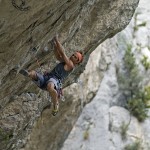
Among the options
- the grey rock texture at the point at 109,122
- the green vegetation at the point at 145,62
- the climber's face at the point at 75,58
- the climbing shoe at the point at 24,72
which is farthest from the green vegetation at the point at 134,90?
the climbing shoe at the point at 24,72

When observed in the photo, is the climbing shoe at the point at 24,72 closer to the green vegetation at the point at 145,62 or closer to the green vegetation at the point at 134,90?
the green vegetation at the point at 134,90

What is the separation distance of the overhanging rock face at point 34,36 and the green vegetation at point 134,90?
18.0 feet

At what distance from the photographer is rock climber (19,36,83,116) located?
7.94 m

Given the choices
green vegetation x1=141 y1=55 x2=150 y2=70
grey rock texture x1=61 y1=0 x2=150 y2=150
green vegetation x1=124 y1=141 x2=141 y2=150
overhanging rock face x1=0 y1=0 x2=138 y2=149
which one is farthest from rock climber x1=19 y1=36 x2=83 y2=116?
green vegetation x1=141 y1=55 x2=150 y2=70

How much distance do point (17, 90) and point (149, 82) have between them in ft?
40.5

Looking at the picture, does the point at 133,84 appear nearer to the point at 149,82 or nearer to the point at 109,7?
the point at 149,82

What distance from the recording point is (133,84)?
764 inches

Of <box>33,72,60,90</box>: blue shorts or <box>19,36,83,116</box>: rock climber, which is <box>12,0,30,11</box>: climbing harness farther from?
<box>33,72,60,90</box>: blue shorts

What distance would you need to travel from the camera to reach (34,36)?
7.02 meters

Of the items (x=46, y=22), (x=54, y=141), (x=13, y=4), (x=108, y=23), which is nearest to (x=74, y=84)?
(x=54, y=141)

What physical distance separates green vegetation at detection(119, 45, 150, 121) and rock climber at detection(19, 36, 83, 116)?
1079 centimetres

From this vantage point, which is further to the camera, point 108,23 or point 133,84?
point 133,84

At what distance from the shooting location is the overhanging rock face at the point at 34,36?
5.93 metres

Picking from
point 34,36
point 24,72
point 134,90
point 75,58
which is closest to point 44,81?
point 24,72
